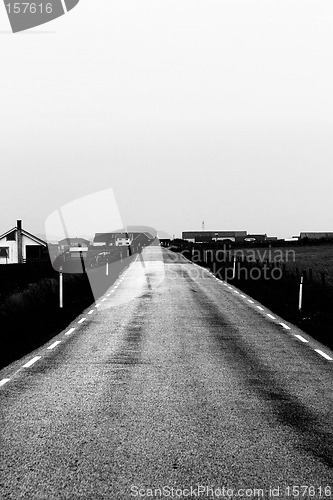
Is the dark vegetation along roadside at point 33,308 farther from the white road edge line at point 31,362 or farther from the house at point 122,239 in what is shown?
the house at point 122,239

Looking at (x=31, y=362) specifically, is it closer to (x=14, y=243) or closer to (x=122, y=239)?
(x=14, y=243)

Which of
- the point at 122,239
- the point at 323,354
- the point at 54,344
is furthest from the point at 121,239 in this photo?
the point at 323,354

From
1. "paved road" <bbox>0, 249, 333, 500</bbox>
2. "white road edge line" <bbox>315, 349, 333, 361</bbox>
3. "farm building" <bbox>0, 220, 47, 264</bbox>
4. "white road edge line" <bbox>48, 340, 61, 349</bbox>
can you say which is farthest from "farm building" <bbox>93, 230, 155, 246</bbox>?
"white road edge line" <bbox>315, 349, 333, 361</bbox>

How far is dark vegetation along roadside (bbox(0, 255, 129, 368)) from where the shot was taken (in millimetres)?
13413

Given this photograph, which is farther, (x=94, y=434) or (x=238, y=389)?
(x=238, y=389)

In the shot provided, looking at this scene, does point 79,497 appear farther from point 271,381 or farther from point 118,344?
point 118,344

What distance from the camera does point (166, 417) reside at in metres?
7.31

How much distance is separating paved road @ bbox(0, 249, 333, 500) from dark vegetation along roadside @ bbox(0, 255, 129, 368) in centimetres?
67

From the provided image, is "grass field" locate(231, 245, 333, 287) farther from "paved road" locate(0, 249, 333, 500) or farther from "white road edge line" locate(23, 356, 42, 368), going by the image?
"white road edge line" locate(23, 356, 42, 368)

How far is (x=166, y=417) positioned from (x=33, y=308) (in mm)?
12997

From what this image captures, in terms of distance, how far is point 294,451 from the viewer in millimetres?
6047

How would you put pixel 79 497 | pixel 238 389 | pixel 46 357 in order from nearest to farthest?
pixel 79 497 → pixel 238 389 → pixel 46 357

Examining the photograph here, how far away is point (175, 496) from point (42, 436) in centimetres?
209

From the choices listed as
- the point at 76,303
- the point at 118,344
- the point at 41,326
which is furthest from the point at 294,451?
the point at 76,303
